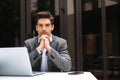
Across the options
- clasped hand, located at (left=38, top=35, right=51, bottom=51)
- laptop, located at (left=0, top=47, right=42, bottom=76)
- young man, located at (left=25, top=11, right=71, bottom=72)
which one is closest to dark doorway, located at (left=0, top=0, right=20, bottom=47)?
young man, located at (left=25, top=11, right=71, bottom=72)

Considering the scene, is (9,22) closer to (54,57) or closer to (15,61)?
(54,57)

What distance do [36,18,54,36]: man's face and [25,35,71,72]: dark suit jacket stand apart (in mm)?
87

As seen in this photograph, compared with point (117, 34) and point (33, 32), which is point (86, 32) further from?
point (33, 32)

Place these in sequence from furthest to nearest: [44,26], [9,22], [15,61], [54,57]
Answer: [9,22] < [44,26] < [54,57] < [15,61]

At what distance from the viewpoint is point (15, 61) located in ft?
6.43

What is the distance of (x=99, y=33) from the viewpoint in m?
5.38

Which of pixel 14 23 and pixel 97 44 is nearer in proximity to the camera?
pixel 14 23

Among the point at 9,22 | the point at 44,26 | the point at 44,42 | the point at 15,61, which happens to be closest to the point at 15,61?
the point at 15,61

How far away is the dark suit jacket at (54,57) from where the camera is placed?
7.68 feet

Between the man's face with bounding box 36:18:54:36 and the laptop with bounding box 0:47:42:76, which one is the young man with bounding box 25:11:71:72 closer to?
the man's face with bounding box 36:18:54:36

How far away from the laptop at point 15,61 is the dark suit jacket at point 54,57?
399 mm

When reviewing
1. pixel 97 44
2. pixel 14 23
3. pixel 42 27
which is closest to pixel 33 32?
pixel 14 23

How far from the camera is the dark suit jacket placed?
2.34 metres

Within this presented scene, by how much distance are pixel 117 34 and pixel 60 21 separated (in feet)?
4.10
